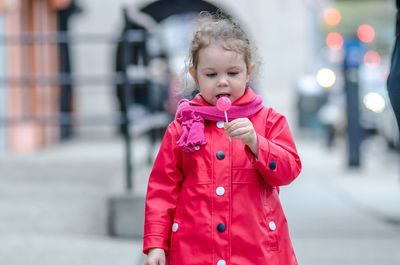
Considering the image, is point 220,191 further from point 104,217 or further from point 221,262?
point 104,217

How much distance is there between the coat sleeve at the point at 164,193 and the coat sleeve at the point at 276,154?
0.34m

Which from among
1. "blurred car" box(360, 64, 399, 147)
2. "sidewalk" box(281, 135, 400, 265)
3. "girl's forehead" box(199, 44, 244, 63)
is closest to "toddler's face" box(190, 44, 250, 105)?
"girl's forehead" box(199, 44, 244, 63)

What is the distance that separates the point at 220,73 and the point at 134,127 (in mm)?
4925

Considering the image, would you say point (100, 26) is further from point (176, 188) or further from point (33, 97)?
point (176, 188)

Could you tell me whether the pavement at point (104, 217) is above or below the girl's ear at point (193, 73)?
below

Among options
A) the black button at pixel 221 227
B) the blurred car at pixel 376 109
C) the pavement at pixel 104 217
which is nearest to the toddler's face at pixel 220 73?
the black button at pixel 221 227

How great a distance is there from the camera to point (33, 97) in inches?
643

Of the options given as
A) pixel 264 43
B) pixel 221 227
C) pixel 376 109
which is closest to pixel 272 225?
pixel 221 227

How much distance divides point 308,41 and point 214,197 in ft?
80.6

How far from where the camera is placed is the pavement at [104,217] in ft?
22.1

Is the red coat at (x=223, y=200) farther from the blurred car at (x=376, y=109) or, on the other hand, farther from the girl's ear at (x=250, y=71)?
the blurred car at (x=376, y=109)

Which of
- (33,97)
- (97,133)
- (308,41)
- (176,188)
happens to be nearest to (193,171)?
(176,188)

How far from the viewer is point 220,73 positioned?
3549 mm

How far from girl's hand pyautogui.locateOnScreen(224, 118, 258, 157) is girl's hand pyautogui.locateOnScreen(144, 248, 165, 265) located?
0.53 meters
